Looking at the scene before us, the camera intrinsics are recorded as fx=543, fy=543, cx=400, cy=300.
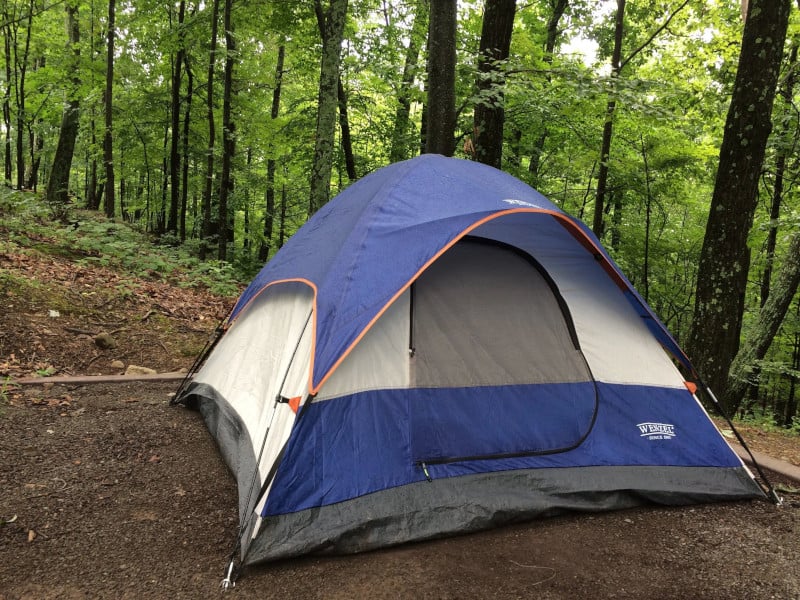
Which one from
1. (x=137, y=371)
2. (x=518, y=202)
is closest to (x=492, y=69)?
(x=518, y=202)

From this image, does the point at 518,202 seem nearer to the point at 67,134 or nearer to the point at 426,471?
the point at 426,471

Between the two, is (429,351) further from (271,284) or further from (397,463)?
(271,284)

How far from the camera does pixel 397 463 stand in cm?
279

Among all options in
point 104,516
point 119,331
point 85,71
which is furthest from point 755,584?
point 85,71

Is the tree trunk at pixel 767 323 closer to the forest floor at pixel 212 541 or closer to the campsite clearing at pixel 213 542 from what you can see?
the forest floor at pixel 212 541

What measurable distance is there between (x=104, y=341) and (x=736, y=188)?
243 inches

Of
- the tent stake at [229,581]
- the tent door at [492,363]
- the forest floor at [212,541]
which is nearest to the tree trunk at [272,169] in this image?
the forest floor at [212,541]

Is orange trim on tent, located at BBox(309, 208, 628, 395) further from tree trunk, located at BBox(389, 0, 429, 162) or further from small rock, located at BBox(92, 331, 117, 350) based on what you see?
tree trunk, located at BBox(389, 0, 429, 162)

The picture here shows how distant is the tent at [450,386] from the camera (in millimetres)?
2633

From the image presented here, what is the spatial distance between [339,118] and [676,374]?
29.6 feet

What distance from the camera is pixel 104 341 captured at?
5.62 meters

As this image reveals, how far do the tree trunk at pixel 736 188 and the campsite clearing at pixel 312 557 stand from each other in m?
1.82

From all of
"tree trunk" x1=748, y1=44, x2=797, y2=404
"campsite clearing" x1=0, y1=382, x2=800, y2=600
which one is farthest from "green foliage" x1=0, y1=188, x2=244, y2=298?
"tree trunk" x1=748, y1=44, x2=797, y2=404

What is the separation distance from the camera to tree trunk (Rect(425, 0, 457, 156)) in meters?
5.61
